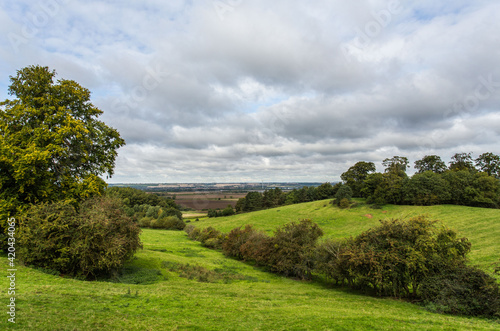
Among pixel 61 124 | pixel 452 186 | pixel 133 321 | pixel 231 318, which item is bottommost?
pixel 231 318

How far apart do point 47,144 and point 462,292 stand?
37.3m

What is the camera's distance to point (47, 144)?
883 inches

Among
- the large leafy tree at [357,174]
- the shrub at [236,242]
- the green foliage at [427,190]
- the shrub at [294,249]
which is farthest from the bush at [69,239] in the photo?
the large leafy tree at [357,174]

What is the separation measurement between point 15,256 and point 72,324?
609 inches

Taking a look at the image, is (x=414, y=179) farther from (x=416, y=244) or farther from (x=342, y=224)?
(x=416, y=244)

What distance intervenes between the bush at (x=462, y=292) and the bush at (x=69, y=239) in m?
26.2

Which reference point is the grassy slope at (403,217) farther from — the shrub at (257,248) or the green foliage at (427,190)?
the shrub at (257,248)

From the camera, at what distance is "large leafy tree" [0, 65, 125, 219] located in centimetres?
2041

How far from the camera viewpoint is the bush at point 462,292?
1711 cm

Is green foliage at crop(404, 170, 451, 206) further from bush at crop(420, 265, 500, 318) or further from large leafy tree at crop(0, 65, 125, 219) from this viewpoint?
large leafy tree at crop(0, 65, 125, 219)

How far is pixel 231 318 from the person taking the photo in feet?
44.0

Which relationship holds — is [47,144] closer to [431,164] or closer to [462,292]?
[462,292]

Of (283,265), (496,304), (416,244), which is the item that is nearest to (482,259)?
(416,244)

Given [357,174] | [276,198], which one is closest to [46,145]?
[357,174]
